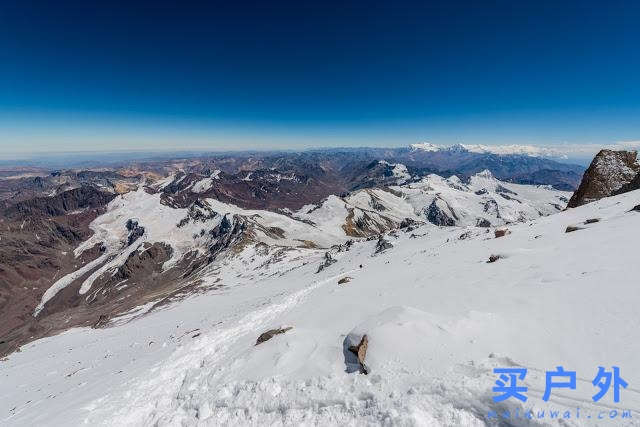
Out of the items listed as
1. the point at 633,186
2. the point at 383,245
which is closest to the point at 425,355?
the point at 633,186

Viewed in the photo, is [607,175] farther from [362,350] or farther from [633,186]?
[362,350]

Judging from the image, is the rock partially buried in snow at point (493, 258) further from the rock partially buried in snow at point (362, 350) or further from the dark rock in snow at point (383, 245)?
the dark rock in snow at point (383, 245)

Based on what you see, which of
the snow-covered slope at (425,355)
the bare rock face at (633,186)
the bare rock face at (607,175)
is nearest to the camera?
the snow-covered slope at (425,355)

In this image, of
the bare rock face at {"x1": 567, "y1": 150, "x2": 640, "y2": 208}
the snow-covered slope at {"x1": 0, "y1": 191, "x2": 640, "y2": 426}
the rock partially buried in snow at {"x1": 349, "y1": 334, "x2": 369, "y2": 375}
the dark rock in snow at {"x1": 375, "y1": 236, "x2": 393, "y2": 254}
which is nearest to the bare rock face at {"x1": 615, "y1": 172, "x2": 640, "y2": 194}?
the bare rock face at {"x1": 567, "y1": 150, "x2": 640, "y2": 208}

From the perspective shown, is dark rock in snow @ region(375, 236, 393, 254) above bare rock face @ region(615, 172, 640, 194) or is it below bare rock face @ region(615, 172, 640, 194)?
below

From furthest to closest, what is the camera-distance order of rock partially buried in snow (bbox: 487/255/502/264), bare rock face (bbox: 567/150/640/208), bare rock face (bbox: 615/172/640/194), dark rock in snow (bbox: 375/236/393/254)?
1. dark rock in snow (bbox: 375/236/393/254)
2. bare rock face (bbox: 567/150/640/208)
3. bare rock face (bbox: 615/172/640/194)
4. rock partially buried in snow (bbox: 487/255/502/264)

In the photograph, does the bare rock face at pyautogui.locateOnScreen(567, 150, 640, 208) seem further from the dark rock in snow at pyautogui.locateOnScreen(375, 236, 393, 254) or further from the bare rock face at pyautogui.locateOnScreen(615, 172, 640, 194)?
the dark rock in snow at pyautogui.locateOnScreen(375, 236, 393, 254)

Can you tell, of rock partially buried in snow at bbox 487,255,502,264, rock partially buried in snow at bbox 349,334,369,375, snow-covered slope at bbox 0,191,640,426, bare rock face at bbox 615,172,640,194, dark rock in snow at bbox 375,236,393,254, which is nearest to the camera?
snow-covered slope at bbox 0,191,640,426

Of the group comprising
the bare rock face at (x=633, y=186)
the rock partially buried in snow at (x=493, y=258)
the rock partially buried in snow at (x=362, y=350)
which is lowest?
the rock partially buried in snow at (x=362, y=350)

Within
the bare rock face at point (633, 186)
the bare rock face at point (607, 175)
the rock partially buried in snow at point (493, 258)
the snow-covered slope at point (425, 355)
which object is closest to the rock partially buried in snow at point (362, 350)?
the snow-covered slope at point (425, 355)
